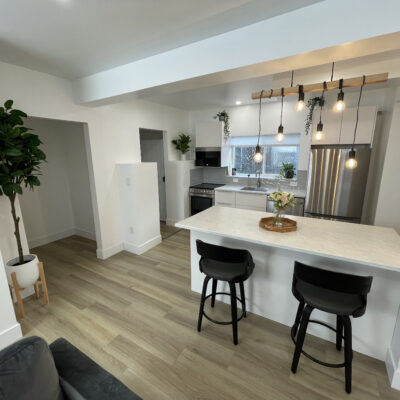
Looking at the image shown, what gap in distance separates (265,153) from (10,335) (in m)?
4.81

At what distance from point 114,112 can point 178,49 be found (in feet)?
6.42

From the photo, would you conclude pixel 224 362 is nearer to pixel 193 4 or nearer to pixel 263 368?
pixel 263 368

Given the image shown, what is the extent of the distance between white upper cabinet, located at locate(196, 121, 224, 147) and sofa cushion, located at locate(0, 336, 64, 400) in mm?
4387

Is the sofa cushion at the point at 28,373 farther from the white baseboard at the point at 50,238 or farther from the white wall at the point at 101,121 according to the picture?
the white baseboard at the point at 50,238

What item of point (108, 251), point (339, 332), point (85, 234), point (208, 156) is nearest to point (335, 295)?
point (339, 332)

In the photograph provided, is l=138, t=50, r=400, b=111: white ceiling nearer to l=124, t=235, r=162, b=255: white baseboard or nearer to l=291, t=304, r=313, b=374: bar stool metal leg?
l=291, t=304, r=313, b=374: bar stool metal leg

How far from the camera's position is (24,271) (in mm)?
2342

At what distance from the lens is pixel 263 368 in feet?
5.75

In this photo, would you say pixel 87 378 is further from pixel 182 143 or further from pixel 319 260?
pixel 182 143

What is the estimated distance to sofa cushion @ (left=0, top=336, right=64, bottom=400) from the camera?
829mm

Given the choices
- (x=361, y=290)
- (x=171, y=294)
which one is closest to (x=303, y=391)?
(x=361, y=290)

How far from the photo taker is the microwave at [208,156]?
15.9ft

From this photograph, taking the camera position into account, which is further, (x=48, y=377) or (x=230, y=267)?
(x=230, y=267)

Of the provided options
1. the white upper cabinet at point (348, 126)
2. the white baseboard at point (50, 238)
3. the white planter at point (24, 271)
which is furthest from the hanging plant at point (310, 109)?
the white baseboard at point (50, 238)
